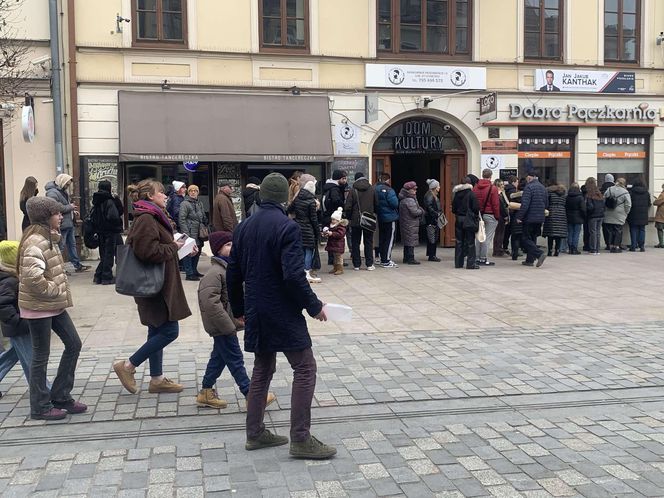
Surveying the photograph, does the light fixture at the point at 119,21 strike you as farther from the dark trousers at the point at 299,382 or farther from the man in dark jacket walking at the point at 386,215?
the dark trousers at the point at 299,382

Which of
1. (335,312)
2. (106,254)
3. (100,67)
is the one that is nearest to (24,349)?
(335,312)

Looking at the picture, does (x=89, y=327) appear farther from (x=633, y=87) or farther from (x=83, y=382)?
(x=633, y=87)

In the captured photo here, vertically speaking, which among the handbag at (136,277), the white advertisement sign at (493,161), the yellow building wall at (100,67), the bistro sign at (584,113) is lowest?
the handbag at (136,277)

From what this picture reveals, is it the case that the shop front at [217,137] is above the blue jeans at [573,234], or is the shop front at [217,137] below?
above

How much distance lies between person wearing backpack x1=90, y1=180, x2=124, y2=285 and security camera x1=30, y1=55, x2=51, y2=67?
382 centimetres

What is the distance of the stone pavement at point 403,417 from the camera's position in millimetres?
4324

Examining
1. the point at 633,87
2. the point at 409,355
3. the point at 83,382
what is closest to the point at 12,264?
the point at 83,382

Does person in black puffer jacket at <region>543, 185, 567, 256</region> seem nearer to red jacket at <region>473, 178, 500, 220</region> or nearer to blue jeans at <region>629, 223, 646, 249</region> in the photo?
red jacket at <region>473, 178, 500, 220</region>

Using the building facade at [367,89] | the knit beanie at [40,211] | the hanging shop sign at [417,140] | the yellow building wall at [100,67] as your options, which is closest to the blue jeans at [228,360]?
the knit beanie at [40,211]

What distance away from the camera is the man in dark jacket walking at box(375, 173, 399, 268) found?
1314cm

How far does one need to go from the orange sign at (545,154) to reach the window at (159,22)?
8.05m

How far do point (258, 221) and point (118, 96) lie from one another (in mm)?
10704

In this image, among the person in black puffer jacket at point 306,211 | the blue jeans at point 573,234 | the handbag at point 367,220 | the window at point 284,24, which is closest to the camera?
the person in black puffer jacket at point 306,211

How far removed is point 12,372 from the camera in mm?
6723
